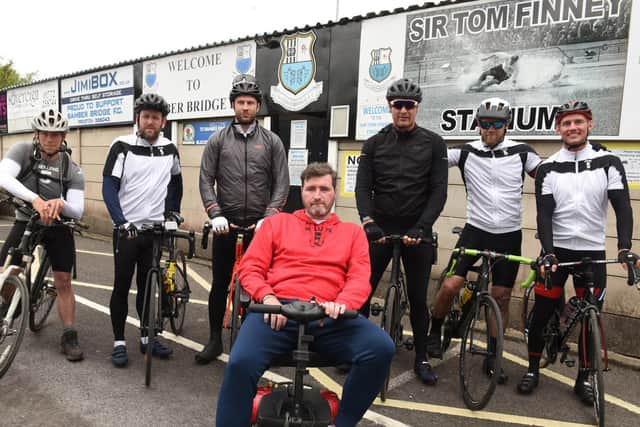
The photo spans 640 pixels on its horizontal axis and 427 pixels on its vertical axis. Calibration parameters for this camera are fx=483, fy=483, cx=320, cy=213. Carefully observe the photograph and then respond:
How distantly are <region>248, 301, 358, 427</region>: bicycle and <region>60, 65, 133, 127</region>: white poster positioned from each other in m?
8.66

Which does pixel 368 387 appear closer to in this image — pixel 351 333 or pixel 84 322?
pixel 351 333

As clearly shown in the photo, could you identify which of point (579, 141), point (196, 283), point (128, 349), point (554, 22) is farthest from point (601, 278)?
point (196, 283)

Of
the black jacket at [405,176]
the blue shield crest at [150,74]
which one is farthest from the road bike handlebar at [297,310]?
the blue shield crest at [150,74]

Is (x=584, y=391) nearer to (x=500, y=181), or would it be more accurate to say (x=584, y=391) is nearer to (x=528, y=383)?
(x=528, y=383)

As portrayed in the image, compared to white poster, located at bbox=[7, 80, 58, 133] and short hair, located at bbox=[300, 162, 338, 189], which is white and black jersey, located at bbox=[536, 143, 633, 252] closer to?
short hair, located at bbox=[300, 162, 338, 189]

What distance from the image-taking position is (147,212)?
3844 mm

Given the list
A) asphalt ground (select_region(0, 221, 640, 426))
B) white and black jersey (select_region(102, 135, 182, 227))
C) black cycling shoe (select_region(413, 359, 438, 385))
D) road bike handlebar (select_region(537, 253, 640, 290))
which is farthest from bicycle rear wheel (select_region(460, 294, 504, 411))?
white and black jersey (select_region(102, 135, 182, 227))

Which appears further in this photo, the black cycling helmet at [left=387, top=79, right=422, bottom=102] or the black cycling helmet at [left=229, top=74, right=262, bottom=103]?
the black cycling helmet at [left=229, top=74, right=262, bottom=103]

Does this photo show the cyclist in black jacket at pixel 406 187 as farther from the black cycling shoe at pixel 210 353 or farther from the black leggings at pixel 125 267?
the black leggings at pixel 125 267

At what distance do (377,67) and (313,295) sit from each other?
434 cm

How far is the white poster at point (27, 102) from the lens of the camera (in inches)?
474

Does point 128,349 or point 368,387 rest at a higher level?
point 368,387

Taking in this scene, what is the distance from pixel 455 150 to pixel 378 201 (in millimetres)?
785

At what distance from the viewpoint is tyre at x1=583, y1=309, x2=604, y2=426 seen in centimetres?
309
